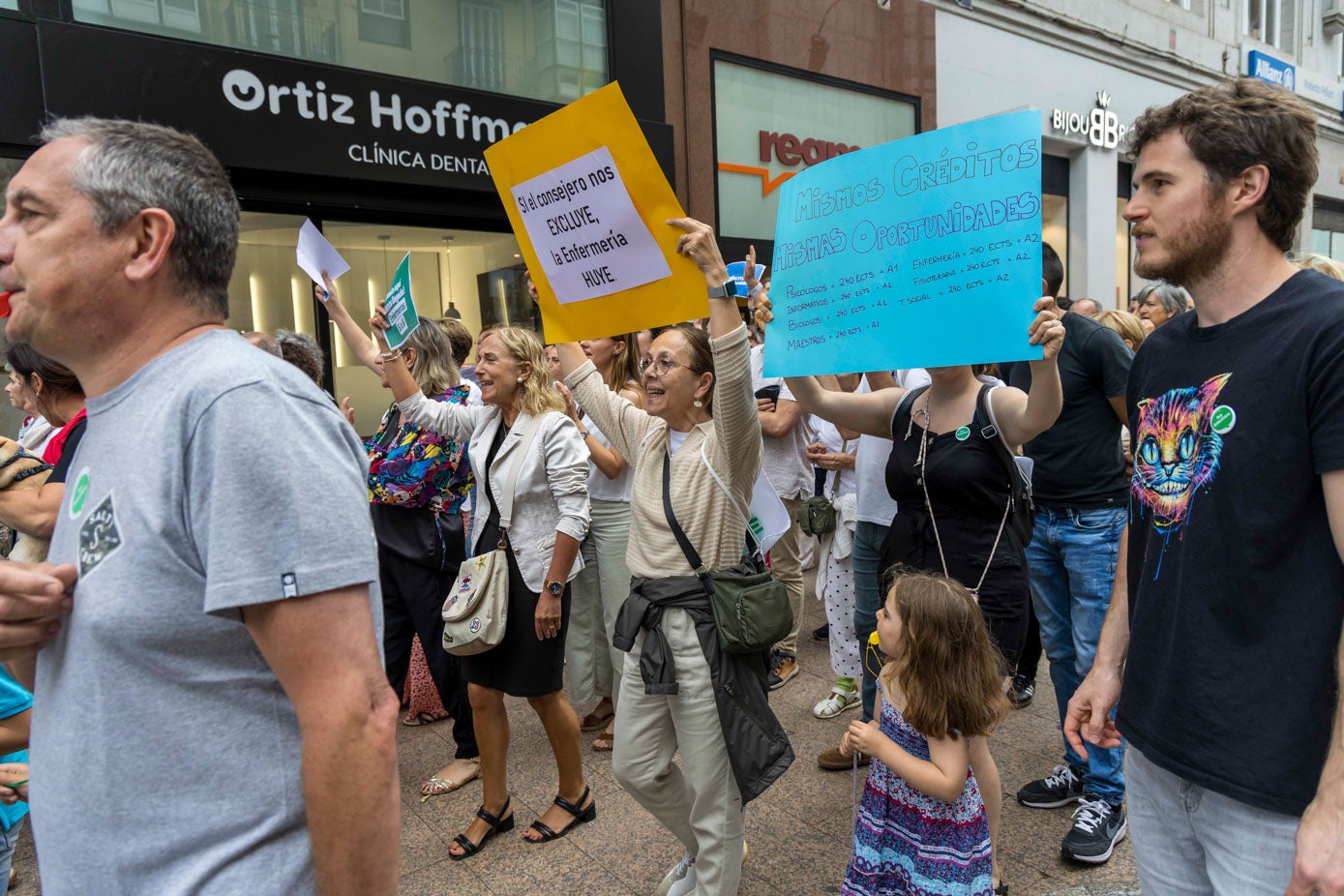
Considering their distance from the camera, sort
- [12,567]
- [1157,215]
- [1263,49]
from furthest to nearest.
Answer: [1263,49], [1157,215], [12,567]

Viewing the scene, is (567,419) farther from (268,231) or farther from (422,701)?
(268,231)

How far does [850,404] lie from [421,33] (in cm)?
657

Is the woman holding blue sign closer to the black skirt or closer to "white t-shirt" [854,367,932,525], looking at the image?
"white t-shirt" [854,367,932,525]

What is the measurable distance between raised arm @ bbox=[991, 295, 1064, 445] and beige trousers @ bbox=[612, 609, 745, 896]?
1.24 m

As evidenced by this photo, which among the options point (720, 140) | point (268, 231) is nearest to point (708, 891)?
point (268, 231)

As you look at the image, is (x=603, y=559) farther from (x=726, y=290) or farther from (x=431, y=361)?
(x=726, y=290)

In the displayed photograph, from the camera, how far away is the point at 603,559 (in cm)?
438

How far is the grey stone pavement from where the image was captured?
321cm

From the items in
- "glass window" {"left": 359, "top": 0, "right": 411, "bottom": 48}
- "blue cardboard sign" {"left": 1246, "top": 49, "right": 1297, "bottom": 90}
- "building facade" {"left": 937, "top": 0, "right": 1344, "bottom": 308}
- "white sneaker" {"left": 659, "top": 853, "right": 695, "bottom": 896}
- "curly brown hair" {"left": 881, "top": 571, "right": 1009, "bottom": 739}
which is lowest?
"white sneaker" {"left": 659, "top": 853, "right": 695, "bottom": 896}

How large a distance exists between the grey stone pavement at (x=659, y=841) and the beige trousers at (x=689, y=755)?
388 mm

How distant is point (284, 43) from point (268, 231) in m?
1.51

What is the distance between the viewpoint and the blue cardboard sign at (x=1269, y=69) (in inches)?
665

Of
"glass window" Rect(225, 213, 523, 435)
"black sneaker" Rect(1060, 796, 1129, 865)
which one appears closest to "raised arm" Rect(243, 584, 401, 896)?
"black sneaker" Rect(1060, 796, 1129, 865)

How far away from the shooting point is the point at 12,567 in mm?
1126
